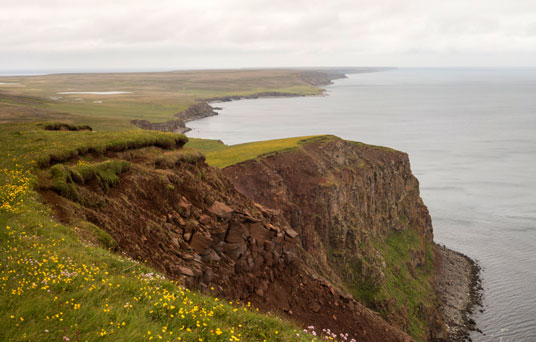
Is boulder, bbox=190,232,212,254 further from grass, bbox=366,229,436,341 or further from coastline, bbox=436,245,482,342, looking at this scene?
coastline, bbox=436,245,482,342

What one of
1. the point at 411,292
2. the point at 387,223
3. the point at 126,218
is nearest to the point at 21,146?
the point at 126,218

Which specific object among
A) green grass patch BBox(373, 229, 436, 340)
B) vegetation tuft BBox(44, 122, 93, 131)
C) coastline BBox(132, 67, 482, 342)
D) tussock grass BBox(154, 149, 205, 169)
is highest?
vegetation tuft BBox(44, 122, 93, 131)

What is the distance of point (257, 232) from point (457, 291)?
155 ft

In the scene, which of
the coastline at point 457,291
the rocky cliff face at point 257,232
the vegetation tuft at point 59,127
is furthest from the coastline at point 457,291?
the vegetation tuft at point 59,127

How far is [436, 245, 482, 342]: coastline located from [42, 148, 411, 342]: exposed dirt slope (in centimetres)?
2735

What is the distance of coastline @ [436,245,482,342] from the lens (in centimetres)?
5389

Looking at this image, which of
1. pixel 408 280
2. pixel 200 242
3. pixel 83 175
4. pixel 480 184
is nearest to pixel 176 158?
pixel 83 175

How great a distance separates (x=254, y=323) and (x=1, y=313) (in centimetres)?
787

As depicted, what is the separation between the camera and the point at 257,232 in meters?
28.8

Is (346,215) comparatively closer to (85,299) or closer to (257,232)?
(257,232)

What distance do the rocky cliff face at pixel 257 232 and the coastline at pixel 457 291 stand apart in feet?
10.6

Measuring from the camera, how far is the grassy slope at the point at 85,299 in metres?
10.5

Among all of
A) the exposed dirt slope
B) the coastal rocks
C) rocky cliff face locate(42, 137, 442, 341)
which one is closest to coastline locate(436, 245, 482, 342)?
rocky cliff face locate(42, 137, 442, 341)

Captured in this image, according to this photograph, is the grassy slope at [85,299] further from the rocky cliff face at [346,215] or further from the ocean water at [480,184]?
the ocean water at [480,184]
